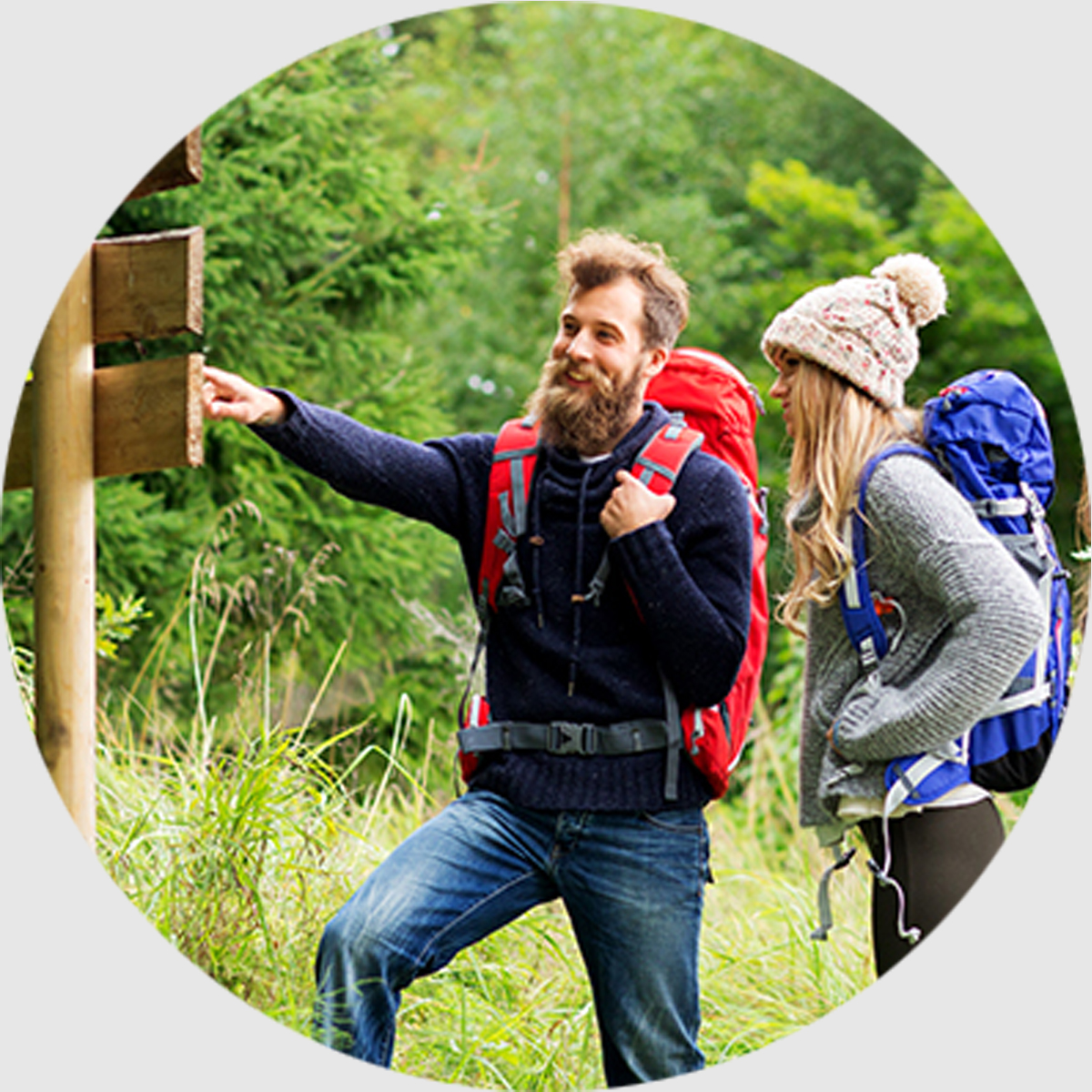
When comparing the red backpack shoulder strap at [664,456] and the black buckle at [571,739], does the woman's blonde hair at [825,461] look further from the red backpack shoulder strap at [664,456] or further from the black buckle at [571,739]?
the black buckle at [571,739]

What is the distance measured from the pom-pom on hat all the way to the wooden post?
4.88 feet

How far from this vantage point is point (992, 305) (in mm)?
10828

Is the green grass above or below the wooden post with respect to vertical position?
below

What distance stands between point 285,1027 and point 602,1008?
80 cm

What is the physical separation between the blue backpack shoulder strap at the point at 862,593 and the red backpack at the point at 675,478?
7.3 inches

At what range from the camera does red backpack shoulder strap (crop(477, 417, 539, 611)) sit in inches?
107

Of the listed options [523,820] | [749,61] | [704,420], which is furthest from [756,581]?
[749,61]

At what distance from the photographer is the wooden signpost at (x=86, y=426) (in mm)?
2818

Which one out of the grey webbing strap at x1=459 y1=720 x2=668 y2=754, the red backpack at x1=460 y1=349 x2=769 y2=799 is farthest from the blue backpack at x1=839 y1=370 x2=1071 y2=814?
the grey webbing strap at x1=459 y1=720 x2=668 y2=754

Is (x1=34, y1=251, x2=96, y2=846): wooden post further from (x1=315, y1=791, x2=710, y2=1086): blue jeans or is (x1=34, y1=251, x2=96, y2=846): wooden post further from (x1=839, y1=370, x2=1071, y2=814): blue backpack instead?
(x1=839, y1=370, x2=1071, y2=814): blue backpack

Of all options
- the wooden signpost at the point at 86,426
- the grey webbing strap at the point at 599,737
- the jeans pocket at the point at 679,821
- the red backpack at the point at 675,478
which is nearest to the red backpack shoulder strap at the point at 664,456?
the red backpack at the point at 675,478

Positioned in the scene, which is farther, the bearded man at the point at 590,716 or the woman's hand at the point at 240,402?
the woman's hand at the point at 240,402

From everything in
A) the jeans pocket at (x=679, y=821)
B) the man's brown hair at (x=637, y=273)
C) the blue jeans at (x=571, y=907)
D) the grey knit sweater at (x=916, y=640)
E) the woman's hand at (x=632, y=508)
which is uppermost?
the man's brown hair at (x=637, y=273)

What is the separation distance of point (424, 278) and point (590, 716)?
499cm
